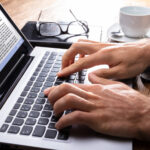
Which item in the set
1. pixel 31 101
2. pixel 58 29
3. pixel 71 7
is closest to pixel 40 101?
pixel 31 101

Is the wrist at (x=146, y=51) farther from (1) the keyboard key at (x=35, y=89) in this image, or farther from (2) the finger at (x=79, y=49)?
(1) the keyboard key at (x=35, y=89)

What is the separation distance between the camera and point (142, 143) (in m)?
0.48

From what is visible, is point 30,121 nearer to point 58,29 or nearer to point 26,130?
point 26,130

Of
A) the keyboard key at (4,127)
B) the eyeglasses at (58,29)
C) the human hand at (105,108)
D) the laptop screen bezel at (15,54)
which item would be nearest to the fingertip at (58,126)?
the human hand at (105,108)

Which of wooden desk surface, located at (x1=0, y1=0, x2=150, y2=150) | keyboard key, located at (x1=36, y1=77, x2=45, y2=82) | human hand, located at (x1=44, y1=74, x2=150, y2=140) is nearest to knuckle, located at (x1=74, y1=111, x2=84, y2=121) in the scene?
human hand, located at (x1=44, y1=74, x2=150, y2=140)

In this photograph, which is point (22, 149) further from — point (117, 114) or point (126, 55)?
point (126, 55)

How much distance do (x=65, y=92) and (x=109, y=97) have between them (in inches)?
3.7

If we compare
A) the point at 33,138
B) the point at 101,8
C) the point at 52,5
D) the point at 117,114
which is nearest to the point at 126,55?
the point at 117,114

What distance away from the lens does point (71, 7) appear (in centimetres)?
123

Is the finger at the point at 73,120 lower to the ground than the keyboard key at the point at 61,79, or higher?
higher

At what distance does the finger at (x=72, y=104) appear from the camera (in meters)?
0.50

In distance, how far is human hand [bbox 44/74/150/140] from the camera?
1.56 ft

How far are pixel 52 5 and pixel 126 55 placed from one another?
2.34ft

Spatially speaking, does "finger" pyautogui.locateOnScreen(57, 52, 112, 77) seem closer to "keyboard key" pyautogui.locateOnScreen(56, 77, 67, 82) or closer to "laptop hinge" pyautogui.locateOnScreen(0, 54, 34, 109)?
"keyboard key" pyautogui.locateOnScreen(56, 77, 67, 82)
